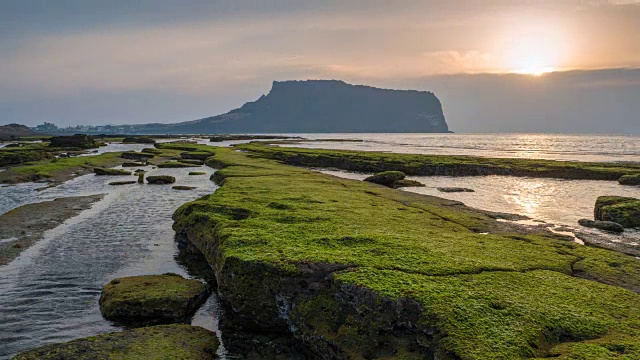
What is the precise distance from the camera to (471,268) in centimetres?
1516

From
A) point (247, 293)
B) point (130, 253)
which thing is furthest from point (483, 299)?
point (130, 253)

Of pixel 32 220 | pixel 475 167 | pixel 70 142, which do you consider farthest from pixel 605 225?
pixel 70 142

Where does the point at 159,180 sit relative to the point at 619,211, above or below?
below

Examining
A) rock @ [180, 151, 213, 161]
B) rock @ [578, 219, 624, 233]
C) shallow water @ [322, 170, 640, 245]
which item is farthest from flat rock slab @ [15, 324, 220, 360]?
rock @ [180, 151, 213, 161]

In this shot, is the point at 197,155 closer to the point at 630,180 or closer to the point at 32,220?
the point at 32,220

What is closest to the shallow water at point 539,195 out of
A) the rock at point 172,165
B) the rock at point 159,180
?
the rock at point 159,180

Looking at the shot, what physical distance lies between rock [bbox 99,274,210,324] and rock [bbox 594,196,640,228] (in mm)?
29324

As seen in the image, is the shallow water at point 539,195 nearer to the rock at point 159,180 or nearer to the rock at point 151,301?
the rock at point 151,301

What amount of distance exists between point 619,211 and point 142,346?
33.4 meters

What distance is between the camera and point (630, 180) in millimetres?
59438

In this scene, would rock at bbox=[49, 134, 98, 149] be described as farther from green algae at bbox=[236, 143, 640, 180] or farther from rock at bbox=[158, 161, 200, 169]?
green algae at bbox=[236, 143, 640, 180]

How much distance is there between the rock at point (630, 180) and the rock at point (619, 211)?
29446 mm

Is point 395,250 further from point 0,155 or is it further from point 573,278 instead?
point 0,155

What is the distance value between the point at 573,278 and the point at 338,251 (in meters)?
8.36
